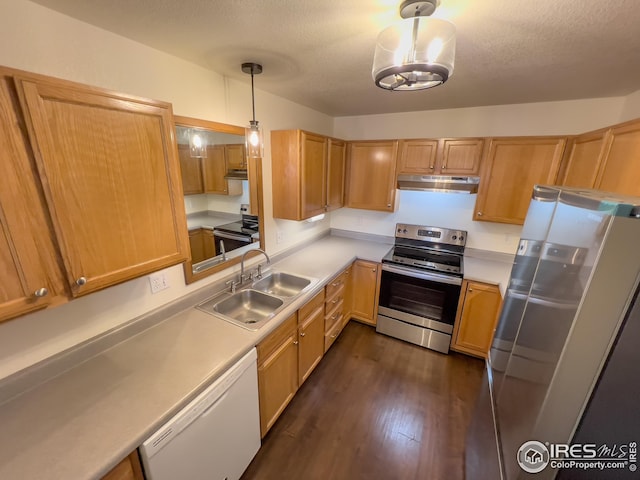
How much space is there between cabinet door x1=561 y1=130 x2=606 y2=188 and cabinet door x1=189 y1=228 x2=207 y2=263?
8.67 ft

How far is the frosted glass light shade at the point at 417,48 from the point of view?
88 centimetres

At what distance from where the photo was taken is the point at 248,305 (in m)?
2.05

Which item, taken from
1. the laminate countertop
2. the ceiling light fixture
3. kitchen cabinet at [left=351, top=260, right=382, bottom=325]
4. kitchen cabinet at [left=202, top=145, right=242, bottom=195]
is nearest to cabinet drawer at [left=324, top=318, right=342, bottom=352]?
kitchen cabinet at [left=351, top=260, right=382, bottom=325]

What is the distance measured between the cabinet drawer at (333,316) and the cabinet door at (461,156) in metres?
1.72

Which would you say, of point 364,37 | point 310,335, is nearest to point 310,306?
point 310,335

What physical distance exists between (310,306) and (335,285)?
0.51m

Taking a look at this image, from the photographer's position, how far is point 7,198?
2.41 ft

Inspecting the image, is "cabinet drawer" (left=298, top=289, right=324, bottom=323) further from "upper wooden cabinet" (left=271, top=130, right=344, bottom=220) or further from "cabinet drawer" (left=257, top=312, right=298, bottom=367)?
"upper wooden cabinet" (left=271, top=130, right=344, bottom=220)

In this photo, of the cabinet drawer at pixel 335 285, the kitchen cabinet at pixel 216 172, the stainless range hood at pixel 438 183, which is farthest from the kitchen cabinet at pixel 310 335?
the stainless range hood at pixel 438 183

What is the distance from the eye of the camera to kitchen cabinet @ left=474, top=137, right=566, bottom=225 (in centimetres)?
219

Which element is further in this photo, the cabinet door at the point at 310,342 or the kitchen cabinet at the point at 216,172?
the cabinet door at the point at 310,342

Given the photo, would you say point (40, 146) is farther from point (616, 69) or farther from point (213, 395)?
point (616, 69)

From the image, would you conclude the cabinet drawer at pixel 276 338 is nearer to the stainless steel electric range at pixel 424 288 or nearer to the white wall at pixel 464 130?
the stainless steel electric range at pixel 424 288

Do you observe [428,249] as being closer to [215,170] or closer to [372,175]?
[372,175]
